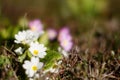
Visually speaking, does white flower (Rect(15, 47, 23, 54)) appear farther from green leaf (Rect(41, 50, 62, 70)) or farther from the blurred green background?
the blurred green background

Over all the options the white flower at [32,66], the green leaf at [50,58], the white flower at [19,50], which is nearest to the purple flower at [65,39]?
the green leaf at [50,58]

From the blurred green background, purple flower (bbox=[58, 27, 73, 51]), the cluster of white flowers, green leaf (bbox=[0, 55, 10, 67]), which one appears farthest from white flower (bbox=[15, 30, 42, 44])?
the blurred green background

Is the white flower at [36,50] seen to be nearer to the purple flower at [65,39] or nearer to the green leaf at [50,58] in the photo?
the green leaf at [50,58]

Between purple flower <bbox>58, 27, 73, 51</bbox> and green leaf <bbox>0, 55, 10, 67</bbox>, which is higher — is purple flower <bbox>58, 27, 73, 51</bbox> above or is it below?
above

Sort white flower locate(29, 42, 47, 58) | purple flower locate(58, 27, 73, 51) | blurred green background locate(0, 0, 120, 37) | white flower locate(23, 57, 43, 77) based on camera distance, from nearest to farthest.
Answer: white flower locate(23, 57, 43, 77), white flower locate(29, 42, 47, 58), purple flower locate(58, 27, 73, 51), blurred green background locate(0, 0, 120, 37)

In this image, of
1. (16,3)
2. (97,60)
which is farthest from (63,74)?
(16,3)

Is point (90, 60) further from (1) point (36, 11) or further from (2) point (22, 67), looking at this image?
(1) point (36, 11)

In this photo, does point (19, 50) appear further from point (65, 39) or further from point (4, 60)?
point (65, 39)

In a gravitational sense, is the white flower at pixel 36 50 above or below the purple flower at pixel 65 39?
below
